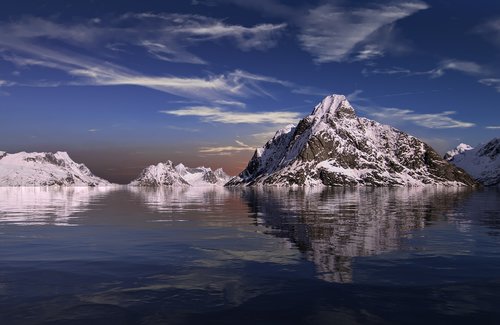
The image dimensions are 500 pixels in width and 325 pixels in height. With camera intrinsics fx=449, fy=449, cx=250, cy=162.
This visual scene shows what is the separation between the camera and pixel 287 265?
24.0 meters

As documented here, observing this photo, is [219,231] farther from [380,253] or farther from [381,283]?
[381,283]

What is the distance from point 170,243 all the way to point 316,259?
12.3 metres

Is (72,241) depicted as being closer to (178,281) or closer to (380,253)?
(178,281)

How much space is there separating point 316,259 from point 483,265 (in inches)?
353

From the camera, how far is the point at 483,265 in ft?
79.9

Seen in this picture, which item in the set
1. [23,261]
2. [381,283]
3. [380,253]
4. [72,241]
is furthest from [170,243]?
[381,283]

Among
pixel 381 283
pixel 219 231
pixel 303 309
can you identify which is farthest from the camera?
pixel 219 231

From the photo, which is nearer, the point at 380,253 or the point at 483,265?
the point at 483,265

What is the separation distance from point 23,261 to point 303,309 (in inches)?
688

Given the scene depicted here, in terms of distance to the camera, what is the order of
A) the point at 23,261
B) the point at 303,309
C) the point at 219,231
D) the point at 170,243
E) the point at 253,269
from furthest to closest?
1. the point at 219,231
2. the point at 170,243
3. the point at 23,261
4. the point at 253,269
5. the point at 303,309

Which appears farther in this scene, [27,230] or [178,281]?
[27,230]

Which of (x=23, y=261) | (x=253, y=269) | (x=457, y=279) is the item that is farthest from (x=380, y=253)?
(x=23, y=261)

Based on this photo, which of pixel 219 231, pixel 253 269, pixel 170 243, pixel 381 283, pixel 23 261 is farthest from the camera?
pixel 219 231

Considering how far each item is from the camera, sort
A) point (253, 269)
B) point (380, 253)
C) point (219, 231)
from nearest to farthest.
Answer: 1. point (253, 269)
2. point (380, 253)
3. point (219, 231)
